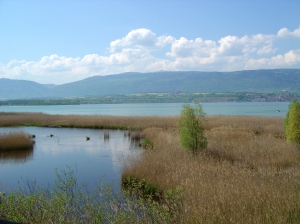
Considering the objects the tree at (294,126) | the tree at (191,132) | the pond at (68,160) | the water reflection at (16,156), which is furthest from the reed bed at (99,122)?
the tree at (294,126)

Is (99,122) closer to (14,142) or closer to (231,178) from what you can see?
(14,142)

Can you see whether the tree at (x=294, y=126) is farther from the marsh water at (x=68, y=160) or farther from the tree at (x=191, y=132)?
the marsh water at (x=68, y=160)

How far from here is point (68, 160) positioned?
19141mm

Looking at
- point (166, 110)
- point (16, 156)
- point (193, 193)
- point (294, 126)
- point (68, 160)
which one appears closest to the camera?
point (193, 193)

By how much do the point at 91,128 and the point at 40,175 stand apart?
21995 mm

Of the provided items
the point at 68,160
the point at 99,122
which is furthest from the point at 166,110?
the point at 68,160

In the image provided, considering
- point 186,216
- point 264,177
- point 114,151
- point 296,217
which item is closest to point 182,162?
point 264,177

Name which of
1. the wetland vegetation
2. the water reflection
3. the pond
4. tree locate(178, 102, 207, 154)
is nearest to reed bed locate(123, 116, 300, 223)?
the wetland vegetation

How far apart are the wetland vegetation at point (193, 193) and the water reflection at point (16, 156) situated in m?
8.06

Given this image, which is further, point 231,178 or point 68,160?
point 68,160

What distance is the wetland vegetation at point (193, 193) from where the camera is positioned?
253 inches

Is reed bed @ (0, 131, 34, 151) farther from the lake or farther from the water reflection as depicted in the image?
the lake

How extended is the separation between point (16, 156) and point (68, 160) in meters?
4.11

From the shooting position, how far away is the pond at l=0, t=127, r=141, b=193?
47.9 ft
